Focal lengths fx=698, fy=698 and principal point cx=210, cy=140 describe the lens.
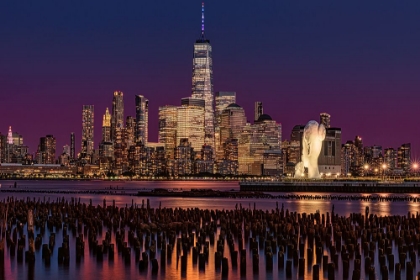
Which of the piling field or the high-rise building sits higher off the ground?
the high-rise building

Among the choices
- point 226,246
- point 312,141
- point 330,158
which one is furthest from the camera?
point 330,158

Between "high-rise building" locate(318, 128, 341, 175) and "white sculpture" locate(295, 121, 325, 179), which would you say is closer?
"white sculpture" locate(295, 121, 325, 179)

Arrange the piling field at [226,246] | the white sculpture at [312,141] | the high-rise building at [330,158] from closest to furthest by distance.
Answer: the piling field at [226,246]
the white sculpture at [312,141]
the high-rise building at [330,158]

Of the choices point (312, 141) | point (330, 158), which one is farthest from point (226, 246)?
point (330, 158)

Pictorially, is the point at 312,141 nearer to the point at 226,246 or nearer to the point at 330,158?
the point at 330,158

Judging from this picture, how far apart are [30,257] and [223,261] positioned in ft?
32.9

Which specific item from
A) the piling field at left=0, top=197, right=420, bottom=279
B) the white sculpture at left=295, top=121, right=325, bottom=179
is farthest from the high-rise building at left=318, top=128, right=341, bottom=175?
the piling field at left=0, top=197, right=420, bottom=279

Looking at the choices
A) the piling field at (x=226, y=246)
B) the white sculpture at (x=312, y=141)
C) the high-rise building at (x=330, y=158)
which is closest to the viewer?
the piling field at (x=226, y=246)

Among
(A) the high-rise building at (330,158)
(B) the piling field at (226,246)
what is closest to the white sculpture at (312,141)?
(A) the high-rise building at (330,158)

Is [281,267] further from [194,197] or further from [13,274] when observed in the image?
[194,197]

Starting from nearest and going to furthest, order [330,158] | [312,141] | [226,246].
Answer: [226,246], [312,141], [330,158]

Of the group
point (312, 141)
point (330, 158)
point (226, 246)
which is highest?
point (312, 141)

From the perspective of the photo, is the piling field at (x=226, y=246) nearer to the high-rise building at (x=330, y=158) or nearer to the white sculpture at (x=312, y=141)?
the white sculpture at (x=312, y=141)

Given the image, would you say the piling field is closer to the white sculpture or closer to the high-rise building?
the white sculpture
